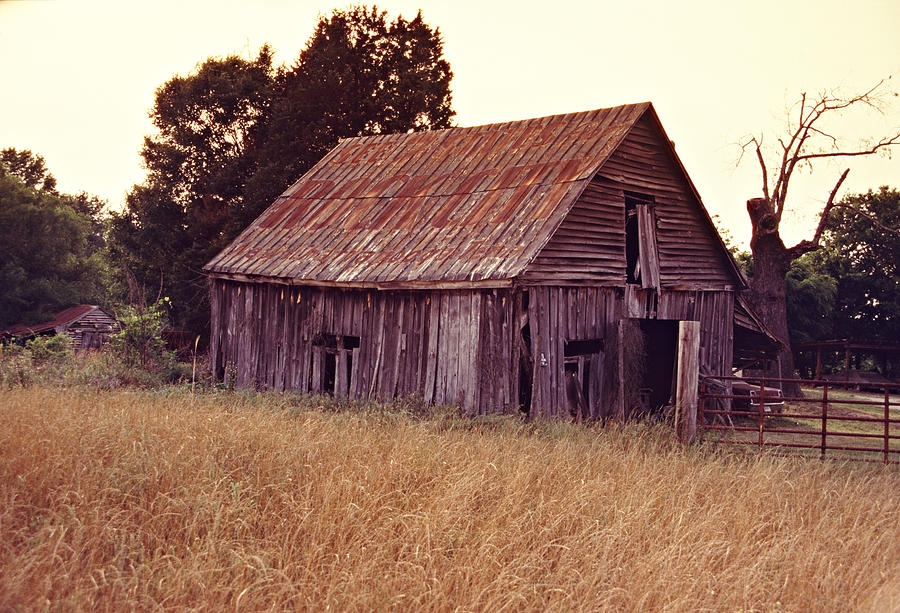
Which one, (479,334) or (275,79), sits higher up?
(275,79)

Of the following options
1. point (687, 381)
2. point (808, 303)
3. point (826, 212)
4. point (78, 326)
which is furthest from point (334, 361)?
point (78, 326)

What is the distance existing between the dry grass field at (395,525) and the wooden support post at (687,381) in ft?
8.68

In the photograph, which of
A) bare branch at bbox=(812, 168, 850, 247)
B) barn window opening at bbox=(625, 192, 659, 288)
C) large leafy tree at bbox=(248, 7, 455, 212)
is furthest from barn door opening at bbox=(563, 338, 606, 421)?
large leafy tree at bbox=(248, 7, 455, 212)

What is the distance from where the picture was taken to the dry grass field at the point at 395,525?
4.53 m

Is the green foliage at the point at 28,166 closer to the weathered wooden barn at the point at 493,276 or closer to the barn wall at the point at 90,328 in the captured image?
the barn wall at the point at 90,328

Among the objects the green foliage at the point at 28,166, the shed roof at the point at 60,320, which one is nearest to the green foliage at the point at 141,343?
the shed roof at the point at 60,320

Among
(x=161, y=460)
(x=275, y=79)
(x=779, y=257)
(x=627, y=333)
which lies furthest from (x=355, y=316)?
(x=275, y=79)

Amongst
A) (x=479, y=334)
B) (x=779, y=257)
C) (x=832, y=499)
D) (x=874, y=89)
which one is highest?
(x=874, y=89)

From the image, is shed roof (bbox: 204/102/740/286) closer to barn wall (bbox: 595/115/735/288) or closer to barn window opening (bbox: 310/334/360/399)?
barn wall (bbox: 595/115/735/288)

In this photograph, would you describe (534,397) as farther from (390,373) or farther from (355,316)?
(355,316)

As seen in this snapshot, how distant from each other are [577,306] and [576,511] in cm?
797

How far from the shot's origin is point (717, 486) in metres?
7.57

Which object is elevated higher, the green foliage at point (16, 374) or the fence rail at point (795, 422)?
the green foliage at point (16, 374)

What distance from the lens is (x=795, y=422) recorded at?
63.4 ft
